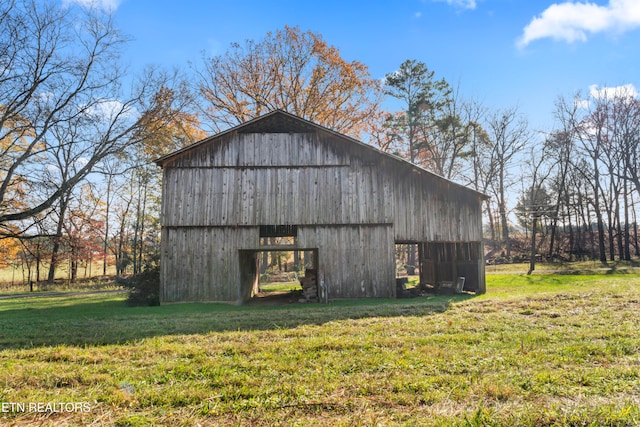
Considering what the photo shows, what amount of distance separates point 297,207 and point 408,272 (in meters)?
18.7

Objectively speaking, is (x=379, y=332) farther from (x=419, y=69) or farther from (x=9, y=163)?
(x=419, y=69)

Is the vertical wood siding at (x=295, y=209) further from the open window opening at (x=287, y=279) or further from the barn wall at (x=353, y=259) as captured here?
the open window opening at (x=287, y=279)

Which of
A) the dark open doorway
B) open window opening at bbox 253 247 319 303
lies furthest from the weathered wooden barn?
open window opening at bbox 253 247 319 303

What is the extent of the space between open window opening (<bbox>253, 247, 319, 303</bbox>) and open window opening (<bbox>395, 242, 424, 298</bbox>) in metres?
3.80

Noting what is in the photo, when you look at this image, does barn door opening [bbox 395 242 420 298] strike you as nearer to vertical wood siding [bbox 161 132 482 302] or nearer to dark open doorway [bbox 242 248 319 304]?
vertical wood siding [bbox 161 132 482 302]

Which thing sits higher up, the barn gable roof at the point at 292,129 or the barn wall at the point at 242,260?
the barn gable roof at the point at 292,129

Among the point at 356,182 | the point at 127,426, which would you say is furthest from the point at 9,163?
the point at 127,426

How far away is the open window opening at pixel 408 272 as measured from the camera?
52.4ft

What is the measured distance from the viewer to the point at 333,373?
4.66 metres

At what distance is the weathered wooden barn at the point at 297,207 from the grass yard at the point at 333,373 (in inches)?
231

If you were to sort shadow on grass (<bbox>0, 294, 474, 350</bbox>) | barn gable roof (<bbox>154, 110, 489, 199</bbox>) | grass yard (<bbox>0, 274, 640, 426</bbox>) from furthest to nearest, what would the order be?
barn gable roof (<bbox>154, 110, 489, 199</bbox>) → shadow on grass (<bbox>0, 294, 474, 350</bbox>) → grass yard (<bbox>0, 274, 640, 426</bbox>)

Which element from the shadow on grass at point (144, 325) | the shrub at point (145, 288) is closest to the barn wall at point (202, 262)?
the shrub at point (145, 288)

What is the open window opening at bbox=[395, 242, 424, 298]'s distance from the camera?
16.0 metres

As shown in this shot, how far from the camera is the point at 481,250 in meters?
15.6
